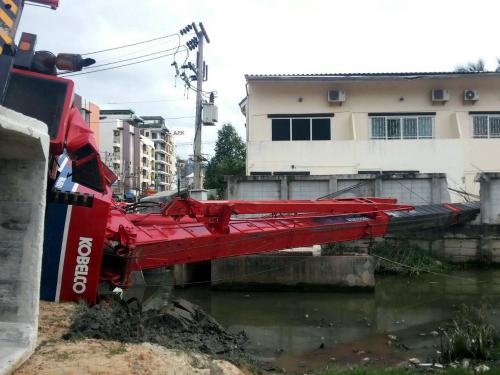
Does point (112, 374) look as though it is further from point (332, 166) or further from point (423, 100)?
point (423, 100)

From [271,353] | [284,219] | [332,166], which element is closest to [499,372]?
[271,353]

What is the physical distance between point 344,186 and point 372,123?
7159 mm

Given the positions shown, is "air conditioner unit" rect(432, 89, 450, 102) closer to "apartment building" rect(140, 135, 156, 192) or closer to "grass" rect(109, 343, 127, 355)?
"grass" rect(109, 343, 127, 355)

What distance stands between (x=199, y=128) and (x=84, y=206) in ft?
51.8

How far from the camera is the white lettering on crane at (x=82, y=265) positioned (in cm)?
577

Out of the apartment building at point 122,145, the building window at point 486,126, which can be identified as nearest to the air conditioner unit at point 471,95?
the building window at point 486,126

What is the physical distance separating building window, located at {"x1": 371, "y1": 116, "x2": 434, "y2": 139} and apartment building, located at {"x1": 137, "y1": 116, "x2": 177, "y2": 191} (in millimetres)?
91360

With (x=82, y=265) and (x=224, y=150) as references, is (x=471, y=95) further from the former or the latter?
(x=224, y=150)

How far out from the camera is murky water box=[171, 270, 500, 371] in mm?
7461

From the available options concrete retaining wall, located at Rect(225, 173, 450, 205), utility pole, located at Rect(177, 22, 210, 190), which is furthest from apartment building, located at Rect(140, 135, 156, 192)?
concrete retaining wall, located at Rect(225, 173, 450, 205)

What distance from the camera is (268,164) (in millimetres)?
20469

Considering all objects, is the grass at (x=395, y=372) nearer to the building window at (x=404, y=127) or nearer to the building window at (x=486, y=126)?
the building window at (x=404, y=127)

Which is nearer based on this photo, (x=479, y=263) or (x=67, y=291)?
(x=67, y=291)

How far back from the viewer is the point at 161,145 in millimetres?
116250
